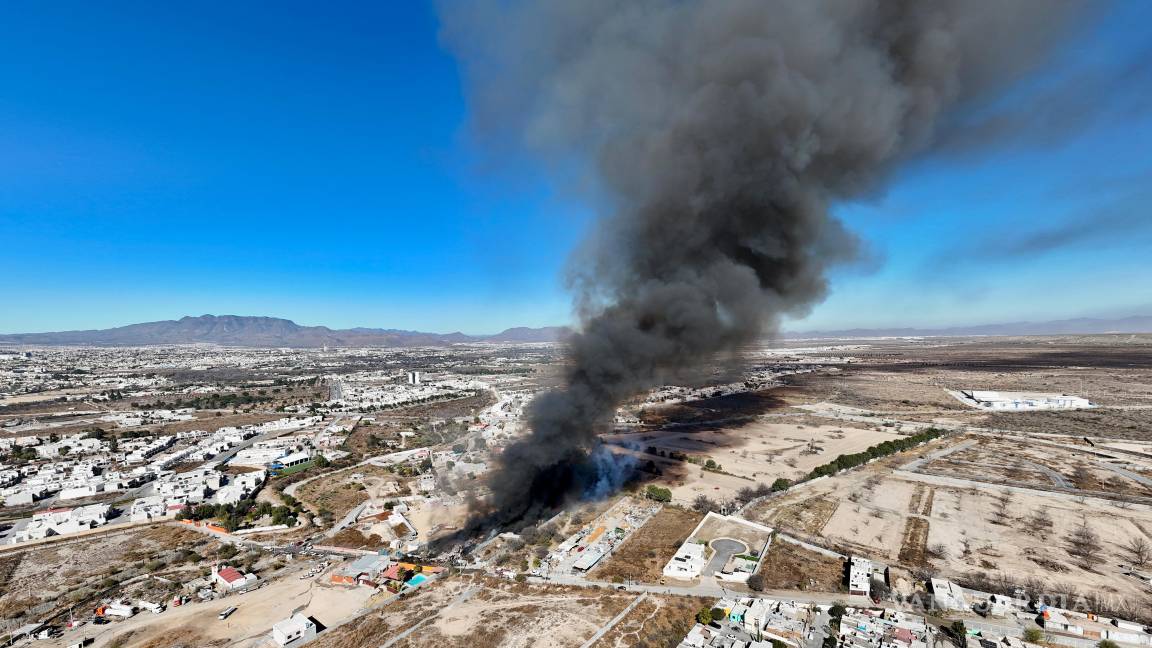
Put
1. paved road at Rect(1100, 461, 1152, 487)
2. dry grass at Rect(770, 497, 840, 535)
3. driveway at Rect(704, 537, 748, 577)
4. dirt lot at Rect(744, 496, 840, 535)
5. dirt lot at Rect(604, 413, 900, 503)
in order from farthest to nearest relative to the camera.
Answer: dirt lot at Rect(604, 413, 900, 503) → paved road at Rect(1100, 461, 1152, 487) → dirt lot at Rect(744, 496, 840, 535) → dry grass at Rect(770, 497, 840, 535) → driveway at Rect(704, 537, 748, 577)

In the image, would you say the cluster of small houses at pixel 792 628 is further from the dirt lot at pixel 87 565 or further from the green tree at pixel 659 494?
the dirt lot at pixel 87 565

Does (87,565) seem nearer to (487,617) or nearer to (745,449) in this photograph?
(487,617)

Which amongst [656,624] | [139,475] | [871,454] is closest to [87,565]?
[139,475]

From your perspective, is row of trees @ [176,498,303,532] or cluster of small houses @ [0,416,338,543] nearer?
row of trees @ [176,498,303,532]

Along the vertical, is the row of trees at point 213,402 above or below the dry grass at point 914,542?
above

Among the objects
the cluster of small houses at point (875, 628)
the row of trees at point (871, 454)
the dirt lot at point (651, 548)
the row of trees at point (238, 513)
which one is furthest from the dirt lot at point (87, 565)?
the row of trees at point (871, 454)

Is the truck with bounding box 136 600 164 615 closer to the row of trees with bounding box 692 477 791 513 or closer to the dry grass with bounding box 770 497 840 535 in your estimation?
the row of trees with bounding box 692 477 791 513

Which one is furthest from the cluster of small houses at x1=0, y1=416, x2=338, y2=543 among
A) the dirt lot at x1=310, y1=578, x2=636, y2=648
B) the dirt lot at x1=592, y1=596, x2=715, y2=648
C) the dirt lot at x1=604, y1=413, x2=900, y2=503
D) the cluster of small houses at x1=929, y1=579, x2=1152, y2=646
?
the cluster of small houses at x1=929, y1=579, x2=1152, y2=646

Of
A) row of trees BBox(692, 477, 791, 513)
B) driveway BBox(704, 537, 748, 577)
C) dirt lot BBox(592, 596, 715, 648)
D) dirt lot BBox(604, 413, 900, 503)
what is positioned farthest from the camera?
dirt lot BBox(604, 413, 900, 503)
